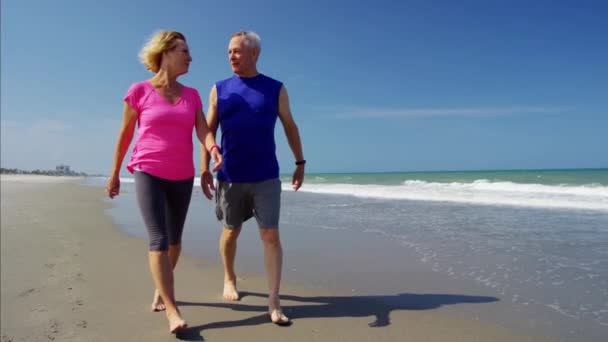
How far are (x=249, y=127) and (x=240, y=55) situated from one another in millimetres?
517

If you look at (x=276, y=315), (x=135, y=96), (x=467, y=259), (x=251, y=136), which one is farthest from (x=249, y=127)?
(x=467, y=259)

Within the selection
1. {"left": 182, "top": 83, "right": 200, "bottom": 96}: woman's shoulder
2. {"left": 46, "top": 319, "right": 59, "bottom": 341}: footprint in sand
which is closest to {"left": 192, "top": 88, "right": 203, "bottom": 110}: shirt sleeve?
{"left": 182, "top": 83, "right": 200, "bottom": 96}: woman's shoulder

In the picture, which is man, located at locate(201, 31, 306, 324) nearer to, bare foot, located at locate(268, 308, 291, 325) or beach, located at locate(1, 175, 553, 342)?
bare foot, located at locate(268, 308, 291, 325)

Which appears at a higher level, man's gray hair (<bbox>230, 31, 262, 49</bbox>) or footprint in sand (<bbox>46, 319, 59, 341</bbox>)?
man's gray hair (<bbox>230, 31, 262, 49</bbox>)

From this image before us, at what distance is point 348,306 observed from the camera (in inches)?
114

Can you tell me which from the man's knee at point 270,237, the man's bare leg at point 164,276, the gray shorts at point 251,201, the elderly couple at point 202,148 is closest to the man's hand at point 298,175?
the elderly couple at point 202,148

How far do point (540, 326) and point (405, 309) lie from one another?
83 cm

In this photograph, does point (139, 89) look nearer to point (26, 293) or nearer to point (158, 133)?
point (158, 133)

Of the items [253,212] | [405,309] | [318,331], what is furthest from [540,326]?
[253,212]

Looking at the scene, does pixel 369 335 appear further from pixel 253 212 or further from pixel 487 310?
pixel 253 212

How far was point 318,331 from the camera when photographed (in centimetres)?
244

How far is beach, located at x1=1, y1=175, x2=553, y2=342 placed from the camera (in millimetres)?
2383

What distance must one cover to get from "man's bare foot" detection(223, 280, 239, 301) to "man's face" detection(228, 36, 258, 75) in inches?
64.2

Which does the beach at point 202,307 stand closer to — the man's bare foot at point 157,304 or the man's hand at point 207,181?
Answer: the man's bare foot at point 157,304
